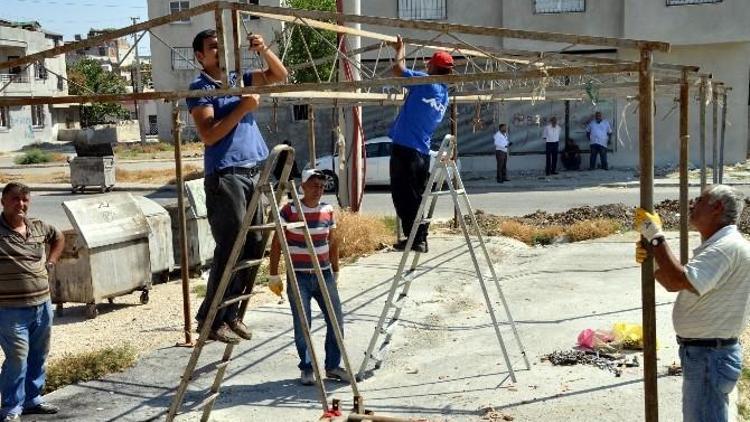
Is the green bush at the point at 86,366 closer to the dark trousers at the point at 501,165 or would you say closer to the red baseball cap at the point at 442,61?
the red baseball cap at the point at 442,61

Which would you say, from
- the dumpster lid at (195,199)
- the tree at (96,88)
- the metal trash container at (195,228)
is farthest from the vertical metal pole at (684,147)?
the tree at (96,88)

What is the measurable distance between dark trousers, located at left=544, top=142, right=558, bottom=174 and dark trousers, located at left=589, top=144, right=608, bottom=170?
114cm

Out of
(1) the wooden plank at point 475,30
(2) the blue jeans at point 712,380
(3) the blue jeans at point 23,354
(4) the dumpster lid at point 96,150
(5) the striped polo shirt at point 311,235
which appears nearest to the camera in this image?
(2) the blue jeans at point 712,380

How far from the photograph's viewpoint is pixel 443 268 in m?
11.4

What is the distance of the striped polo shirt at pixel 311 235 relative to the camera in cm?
665

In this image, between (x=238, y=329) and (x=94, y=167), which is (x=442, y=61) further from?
(x=94, y=167)

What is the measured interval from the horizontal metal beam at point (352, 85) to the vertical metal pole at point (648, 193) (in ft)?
0.98

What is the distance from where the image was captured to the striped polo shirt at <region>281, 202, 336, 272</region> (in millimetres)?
6652

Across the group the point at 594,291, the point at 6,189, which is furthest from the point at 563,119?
the point at 6,189

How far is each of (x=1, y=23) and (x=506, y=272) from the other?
43.5m

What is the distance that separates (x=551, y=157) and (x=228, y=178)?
21526 millimetres

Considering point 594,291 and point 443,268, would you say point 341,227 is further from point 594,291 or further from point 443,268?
point 594,291

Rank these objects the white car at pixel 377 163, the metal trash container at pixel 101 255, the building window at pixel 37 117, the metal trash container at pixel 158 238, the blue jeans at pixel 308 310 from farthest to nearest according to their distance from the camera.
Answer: the building window at pixel 37 117, the white car at pixel 377 163, the metal trash container at pixel 158 238, the metal trash container at pixel 101 255, the blue jeans at pixel 308 310

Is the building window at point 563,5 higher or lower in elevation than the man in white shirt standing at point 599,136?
higher
